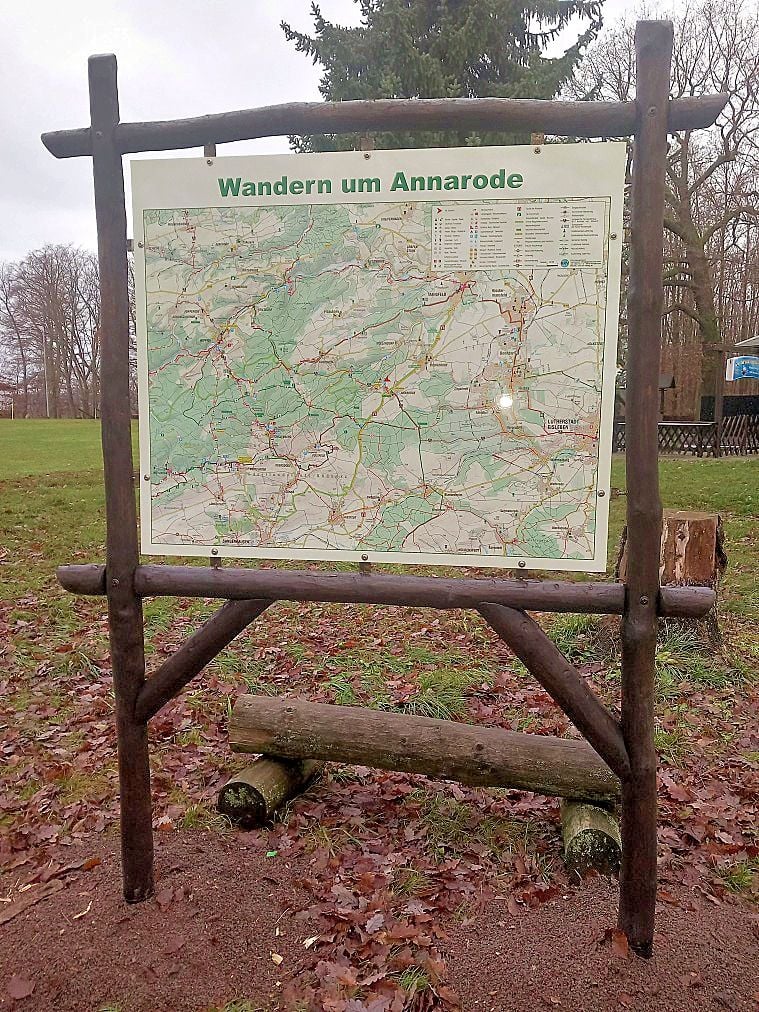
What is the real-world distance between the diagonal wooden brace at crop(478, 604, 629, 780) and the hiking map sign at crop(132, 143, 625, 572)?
10.3 inches

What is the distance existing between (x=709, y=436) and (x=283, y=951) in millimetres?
20151

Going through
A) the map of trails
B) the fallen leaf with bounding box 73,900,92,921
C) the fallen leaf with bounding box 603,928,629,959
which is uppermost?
the map of trails

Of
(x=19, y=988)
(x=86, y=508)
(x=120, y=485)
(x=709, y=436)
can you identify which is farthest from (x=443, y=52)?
(x=19, y=988)

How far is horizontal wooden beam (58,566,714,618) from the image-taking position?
9.99ft

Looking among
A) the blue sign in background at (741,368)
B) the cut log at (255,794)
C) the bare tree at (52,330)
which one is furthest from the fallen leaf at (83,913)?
the bare tree at (52,330)

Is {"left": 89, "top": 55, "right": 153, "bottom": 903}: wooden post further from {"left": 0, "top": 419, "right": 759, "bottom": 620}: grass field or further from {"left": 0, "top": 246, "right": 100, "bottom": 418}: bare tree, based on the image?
{"left": 0, "top": 246, "right": 100, "bottom": 418}: bare tree

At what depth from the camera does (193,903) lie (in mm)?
3527

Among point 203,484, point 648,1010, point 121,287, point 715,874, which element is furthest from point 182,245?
point 715,874

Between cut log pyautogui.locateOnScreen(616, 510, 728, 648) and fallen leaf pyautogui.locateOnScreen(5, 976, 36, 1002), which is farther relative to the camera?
cut log pyautogui.locateOnScreen(616, 510, 728, 648)

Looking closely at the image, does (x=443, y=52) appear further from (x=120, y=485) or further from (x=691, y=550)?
(x=120, y=485)

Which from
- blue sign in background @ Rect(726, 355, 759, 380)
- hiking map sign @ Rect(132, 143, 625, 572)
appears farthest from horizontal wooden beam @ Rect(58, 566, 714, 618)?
blue sign in background @ Rect(726, 355, 759, 380)

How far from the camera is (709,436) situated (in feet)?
67.0

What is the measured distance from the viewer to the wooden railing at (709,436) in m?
20.4

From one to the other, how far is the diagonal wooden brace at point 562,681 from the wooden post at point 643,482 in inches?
3.0
